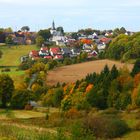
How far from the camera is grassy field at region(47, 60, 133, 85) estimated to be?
64188 mm

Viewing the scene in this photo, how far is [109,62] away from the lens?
259 feet

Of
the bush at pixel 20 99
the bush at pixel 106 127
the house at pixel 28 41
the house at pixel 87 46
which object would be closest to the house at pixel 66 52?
the house at pixel 87 46

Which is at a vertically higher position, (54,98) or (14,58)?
(14,58)

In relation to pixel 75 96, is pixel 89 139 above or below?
above

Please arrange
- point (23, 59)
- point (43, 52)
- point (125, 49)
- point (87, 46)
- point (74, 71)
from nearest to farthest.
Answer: point (74, 71)
point (125, 49)
point (23, 59)
point (43, 52)
point (87, 46)

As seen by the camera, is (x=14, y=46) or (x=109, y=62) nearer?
(x=109, y=62)

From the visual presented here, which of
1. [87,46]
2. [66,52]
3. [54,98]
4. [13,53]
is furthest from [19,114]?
[87,46]

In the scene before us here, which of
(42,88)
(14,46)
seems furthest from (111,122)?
(14,46)

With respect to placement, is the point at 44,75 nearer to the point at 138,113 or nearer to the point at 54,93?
the point at 54,93

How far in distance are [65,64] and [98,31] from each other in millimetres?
85509

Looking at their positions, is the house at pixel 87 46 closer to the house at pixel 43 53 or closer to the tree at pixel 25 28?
the house at pixel 43 53

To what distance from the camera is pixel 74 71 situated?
71.2 metres

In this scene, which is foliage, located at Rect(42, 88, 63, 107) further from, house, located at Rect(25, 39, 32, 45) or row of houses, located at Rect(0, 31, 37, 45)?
house, located at Rect(25, 39, 32, 45)

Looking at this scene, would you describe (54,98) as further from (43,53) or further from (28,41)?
(28,41)
